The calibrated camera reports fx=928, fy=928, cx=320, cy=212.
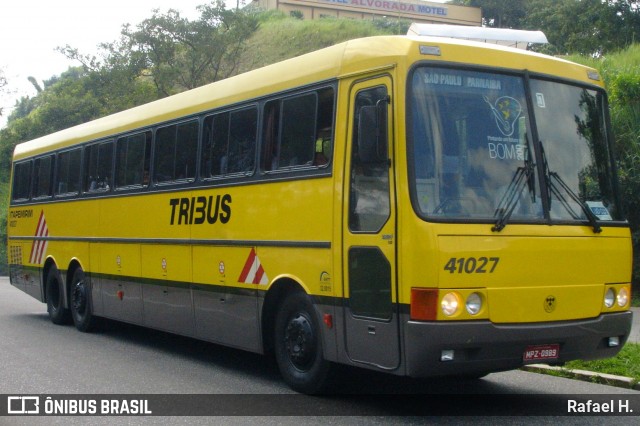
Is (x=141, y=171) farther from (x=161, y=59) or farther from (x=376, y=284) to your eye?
(x=161, y=59)

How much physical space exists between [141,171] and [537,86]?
21.3 feet

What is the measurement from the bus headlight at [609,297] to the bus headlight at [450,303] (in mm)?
1657

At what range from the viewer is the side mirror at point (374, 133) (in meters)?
7.74

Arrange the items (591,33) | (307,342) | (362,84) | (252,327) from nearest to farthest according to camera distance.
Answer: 1. (362,84)
2. (307,342)
3. (252,327)
4. (591,33)

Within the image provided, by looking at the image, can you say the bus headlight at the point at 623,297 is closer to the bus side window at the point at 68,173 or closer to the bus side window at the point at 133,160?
the bus side window at the point at 133,160

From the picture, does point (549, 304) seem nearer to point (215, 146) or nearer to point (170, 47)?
point (215, 146)

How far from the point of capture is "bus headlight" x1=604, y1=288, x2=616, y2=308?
816 centimetres

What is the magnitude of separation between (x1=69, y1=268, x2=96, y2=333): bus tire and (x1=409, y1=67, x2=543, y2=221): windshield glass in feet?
28.4

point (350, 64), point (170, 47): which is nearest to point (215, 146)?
point (350, 64)

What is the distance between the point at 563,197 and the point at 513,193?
0.57 m

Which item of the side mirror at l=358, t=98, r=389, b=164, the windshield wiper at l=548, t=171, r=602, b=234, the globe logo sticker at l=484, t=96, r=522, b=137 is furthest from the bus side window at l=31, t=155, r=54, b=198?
the windshield wiper at l=548, t=171, r=602, b=234

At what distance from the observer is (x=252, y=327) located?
32.4 ft

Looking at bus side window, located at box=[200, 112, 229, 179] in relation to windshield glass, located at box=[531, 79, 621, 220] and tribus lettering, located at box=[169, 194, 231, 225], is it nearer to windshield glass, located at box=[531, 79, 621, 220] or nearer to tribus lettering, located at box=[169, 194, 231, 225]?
→ tribus lettering, located at box=[169, 194, 231, 225]

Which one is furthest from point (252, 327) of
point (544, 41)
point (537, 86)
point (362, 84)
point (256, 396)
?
point (544, 41)
